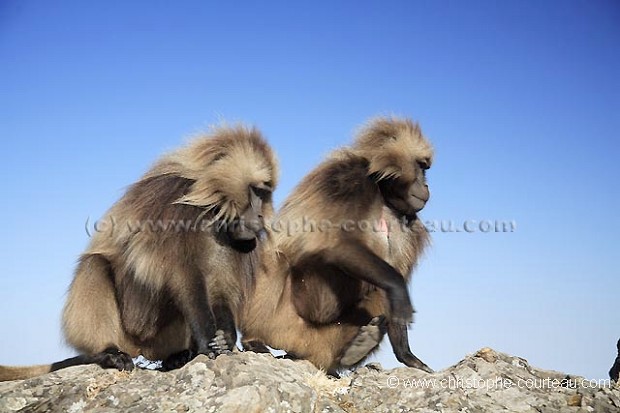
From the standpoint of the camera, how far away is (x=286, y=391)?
5883 mm

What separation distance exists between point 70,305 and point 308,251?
84.7 inches

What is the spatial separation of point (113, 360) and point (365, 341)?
219cm

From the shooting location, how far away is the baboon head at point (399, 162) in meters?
7.96

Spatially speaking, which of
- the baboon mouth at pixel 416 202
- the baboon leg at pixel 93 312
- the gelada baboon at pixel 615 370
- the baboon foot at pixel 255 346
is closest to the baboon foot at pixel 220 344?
the baboon foot at pixel 255 346

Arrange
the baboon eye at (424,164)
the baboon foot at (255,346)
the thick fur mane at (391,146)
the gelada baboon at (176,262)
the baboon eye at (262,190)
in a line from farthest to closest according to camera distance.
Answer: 1. the baboon eye at (424,164)
2. the thick fur mane at (391,146)
3. the baboon foot at (255,346)
4. the baboon eye at (262,190)
5. the gelada baboon at (176,262)

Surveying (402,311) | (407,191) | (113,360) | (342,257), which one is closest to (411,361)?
(402,311)

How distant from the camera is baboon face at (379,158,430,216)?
807 cm

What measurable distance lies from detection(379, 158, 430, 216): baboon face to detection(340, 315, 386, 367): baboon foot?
1.27 metres

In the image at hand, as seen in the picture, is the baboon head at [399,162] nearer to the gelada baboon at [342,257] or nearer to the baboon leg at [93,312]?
the gelada baboon at [342,257]

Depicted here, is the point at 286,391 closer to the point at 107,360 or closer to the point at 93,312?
the point at 107,360

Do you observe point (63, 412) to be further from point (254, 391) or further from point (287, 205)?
point (287, 205)

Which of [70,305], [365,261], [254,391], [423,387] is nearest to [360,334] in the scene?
[365,261]

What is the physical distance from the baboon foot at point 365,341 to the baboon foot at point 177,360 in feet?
4.57

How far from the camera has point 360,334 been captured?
736cm
